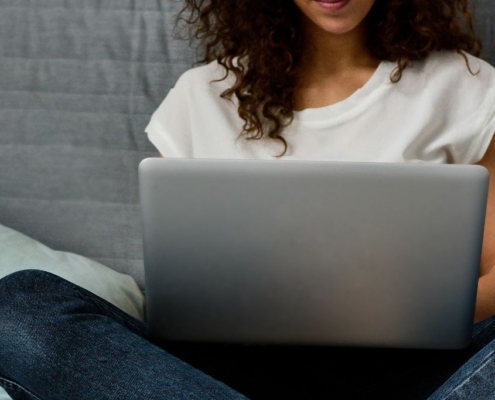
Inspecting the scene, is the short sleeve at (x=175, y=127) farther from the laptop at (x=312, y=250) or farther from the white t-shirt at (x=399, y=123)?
the laptop at (x=312, y=250)

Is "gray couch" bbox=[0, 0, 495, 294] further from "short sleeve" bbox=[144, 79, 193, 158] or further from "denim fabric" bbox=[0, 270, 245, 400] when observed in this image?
"denim fabric" bbox=[0, 270, 245, 400]

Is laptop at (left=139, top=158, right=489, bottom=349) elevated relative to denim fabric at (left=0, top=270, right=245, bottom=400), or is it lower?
elevated

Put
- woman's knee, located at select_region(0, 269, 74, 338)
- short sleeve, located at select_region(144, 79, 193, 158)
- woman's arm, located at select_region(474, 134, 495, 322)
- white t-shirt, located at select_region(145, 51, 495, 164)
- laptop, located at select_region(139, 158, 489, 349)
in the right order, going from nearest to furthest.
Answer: laptop, located at select_region(139, 158, 489, 349) → woman's knee, located at select_region(0, 269, 74, 338) → woman's arm, located at select_region(474, 134, 495, 322) → white t-shirt, located at select_region(145, 51, 495, 164) → short sleeve, located at select_region(144, 79, 193, 158)

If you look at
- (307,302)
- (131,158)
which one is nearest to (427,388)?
(307,302)

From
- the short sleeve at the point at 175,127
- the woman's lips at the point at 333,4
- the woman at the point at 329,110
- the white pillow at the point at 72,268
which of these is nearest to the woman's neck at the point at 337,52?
the woman at the point at 329,110

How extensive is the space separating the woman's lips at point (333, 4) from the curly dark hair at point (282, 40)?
14 centimetres

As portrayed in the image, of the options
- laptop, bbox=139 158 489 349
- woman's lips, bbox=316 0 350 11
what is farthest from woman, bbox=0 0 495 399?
laptop, bbox=139 158 489 349

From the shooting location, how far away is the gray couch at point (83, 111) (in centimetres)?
138

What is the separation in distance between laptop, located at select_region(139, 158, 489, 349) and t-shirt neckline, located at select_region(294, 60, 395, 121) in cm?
50

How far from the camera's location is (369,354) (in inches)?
37.2

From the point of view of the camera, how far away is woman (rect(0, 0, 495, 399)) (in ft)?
3.11

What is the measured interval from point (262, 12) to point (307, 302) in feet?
2.20

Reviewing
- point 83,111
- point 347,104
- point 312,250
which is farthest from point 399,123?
point 83,111

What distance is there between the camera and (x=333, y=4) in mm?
1125
